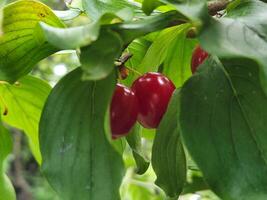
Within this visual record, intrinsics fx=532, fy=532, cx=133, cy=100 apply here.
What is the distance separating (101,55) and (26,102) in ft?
1.67

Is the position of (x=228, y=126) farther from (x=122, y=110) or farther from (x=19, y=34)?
(x=19, y=34)

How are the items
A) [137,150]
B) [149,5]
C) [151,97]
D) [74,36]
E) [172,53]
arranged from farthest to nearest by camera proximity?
[172,53] → [137,150] → [151,97] → [149,5] → [74,36]

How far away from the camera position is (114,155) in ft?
2.32

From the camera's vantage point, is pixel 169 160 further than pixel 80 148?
Yes

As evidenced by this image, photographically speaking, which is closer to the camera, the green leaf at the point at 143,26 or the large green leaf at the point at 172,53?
the green leaf at the point at 143,26

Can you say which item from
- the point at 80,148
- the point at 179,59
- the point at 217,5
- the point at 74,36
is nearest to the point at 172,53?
the point at 179,59

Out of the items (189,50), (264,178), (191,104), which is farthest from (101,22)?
(189,50)

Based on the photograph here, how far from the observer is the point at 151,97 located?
766 mm

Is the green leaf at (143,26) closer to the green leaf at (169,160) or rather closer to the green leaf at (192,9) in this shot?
the green leaf at (192,9)

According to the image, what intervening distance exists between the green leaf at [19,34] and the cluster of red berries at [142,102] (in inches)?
5.7

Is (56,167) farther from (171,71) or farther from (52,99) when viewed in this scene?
(171,71)

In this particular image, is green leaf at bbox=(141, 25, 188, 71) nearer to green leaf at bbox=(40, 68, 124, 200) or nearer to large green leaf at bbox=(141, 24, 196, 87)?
large green leaf at bbox=(141, 24, 196, 87)

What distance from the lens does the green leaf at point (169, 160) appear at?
2.65 feet

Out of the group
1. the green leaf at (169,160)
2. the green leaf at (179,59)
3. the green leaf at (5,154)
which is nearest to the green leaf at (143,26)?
the green leaf at (169,160)
